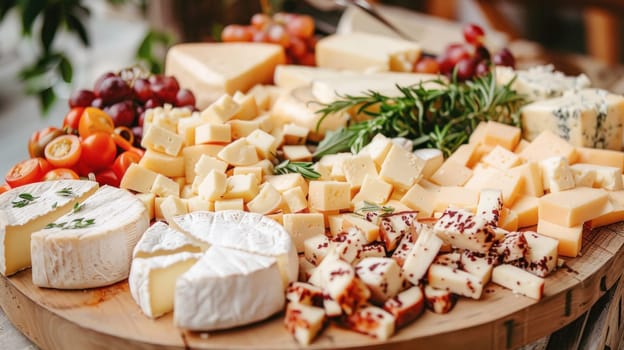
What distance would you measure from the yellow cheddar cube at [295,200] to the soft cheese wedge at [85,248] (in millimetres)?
364

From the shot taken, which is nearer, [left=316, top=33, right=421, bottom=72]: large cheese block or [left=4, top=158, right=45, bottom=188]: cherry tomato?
[left=4, top=158, right=45, bottom=188]: cherry tomato

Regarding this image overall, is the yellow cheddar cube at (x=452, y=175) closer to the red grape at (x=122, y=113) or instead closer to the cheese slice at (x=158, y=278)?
the cheese slice at (x=158, y=278)

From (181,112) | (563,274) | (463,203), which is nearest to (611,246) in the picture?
(563,274)

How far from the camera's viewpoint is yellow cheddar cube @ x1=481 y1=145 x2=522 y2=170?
1821 mm

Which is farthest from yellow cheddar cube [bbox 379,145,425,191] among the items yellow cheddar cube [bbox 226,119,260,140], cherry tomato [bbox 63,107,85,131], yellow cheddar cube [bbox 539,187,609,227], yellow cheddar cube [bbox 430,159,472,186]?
cherry tomato [bbox 63,107,85,131]

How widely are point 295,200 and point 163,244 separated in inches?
15.4

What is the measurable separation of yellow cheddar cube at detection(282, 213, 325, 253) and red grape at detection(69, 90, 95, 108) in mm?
902

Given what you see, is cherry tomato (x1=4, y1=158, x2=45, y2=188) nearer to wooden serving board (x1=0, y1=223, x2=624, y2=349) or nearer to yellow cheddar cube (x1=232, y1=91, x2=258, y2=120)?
wooden serving board (x1=0, y1=223, x2=624, y2=349)

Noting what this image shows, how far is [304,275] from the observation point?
1477 millimetres

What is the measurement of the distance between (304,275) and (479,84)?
1063mm

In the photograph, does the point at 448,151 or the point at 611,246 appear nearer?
the point at 611,246

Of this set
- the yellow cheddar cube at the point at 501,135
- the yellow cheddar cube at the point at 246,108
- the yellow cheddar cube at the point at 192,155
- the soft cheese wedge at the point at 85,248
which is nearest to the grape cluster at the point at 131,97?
the yellow cheddar cube at the point at 246,108

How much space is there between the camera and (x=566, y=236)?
1551 millimetres

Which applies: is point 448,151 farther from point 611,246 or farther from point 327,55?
point 327,55
